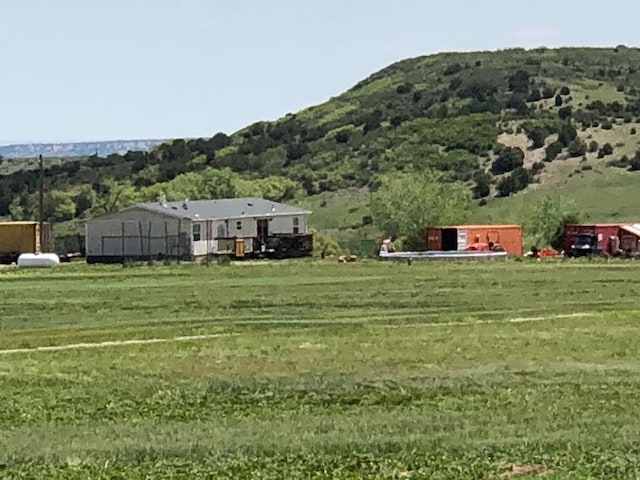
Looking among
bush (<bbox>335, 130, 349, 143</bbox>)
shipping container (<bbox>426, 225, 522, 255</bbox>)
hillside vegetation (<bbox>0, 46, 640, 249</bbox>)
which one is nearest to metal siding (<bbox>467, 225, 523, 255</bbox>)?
shipping container (<bbox>426, 225, 522, 255</bbox>)

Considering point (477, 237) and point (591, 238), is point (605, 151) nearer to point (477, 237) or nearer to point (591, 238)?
point (477, 237)

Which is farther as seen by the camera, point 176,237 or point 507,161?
point 507,161

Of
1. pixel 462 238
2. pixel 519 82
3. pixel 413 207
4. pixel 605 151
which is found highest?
pixel 519 82

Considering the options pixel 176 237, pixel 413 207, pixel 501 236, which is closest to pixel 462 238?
pixel 501 236

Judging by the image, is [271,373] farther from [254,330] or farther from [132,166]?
[132,166]

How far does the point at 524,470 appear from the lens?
17.1 m

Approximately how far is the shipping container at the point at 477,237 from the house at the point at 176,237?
8491mm

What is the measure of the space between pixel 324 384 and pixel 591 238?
63428mm

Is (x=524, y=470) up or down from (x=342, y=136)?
down

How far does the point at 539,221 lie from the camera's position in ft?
326

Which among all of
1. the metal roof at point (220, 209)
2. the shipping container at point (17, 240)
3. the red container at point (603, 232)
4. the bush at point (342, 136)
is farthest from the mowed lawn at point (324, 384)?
the bush at point (342, 136)

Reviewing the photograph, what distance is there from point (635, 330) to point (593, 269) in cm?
3548

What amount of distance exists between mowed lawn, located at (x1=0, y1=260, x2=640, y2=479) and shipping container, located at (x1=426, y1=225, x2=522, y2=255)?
34.2 metres

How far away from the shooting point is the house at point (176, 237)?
A: 9450 cm
